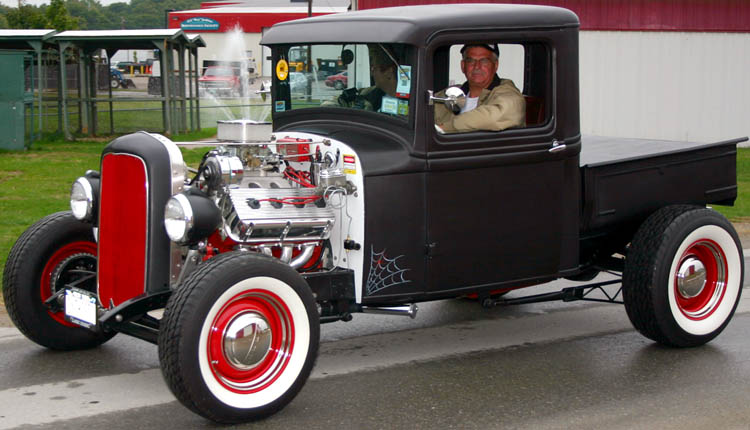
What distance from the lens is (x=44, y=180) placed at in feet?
40.5

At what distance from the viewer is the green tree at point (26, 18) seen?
134ft

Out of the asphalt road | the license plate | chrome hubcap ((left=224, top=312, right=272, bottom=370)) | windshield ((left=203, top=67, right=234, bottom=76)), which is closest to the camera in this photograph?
chrome hubcap ((left=224, top=312, right=272, bottom=370))

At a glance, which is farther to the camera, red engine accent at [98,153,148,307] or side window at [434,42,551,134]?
side window at [434,42,551,134]

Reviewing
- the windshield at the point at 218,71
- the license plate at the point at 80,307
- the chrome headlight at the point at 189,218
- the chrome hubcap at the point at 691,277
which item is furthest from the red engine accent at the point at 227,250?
the windshield at the point at 218,71

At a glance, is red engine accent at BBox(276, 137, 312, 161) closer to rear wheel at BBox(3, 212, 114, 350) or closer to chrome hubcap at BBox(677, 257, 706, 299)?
rear wheel at BBox(3, 212, 114, 350)

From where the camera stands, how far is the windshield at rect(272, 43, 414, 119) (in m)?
4.89

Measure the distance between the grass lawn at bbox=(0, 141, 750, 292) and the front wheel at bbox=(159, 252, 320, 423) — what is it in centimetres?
402

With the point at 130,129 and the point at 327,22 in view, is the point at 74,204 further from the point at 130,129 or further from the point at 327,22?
the point at 130,129

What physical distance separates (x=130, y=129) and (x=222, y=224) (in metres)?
14.8

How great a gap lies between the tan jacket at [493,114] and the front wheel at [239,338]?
50.3 inches

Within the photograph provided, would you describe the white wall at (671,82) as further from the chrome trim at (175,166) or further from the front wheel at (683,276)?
the chrome trim at (175,166)

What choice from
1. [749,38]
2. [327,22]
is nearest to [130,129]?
[749,38]

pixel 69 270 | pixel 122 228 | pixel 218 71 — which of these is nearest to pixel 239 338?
pixel 122 228

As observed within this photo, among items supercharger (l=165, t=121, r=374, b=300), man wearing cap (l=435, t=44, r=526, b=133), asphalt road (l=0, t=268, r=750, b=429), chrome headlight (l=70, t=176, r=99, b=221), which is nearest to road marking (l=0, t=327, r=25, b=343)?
asphalt road (l=0, t=268, r=750, b=429)
